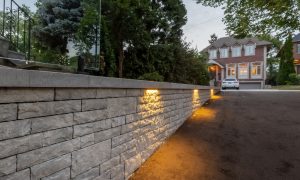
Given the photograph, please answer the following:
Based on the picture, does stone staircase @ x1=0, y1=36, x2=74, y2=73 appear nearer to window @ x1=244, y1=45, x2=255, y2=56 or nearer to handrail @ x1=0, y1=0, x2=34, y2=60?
handrail @ x1=0, y1=0, x2=34, y2=60

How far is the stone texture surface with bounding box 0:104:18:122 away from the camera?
1592 mm

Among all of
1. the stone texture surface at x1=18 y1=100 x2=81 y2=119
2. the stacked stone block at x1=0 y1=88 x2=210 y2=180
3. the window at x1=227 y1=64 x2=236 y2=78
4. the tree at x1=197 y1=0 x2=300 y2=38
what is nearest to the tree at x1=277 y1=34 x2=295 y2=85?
the window at x1=227 y1=64 x2=236 y2=78

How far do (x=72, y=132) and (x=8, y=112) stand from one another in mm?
686

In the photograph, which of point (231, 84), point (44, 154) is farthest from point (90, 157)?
point (231, 84)

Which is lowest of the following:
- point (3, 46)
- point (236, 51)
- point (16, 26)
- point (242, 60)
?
point (3, 46)

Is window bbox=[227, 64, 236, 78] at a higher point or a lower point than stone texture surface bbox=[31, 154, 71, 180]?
higher

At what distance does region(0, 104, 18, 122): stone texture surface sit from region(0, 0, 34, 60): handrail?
1.34 metres

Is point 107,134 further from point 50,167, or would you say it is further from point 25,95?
point 25,95

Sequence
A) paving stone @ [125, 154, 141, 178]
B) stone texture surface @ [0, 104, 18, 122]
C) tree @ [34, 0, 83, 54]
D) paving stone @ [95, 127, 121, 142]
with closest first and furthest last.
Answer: stone texture surface @ [0, 104, 18, 122]
paving stone @ [95, 127, 121, 142]
tree @ [34, 0, 83, 54]
paving stone @ [125, 154, 141, 178]

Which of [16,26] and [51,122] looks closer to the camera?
[51,122]

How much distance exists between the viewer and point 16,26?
2.86 m

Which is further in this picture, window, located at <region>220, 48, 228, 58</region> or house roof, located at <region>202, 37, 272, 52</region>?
window, located at <region>220, 48, 228, 58</region>

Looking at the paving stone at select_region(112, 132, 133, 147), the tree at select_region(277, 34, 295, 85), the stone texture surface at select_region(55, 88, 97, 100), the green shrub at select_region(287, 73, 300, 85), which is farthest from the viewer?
the tree at select_region(277, 34, 295, 85)

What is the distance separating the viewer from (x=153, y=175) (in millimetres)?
3777
